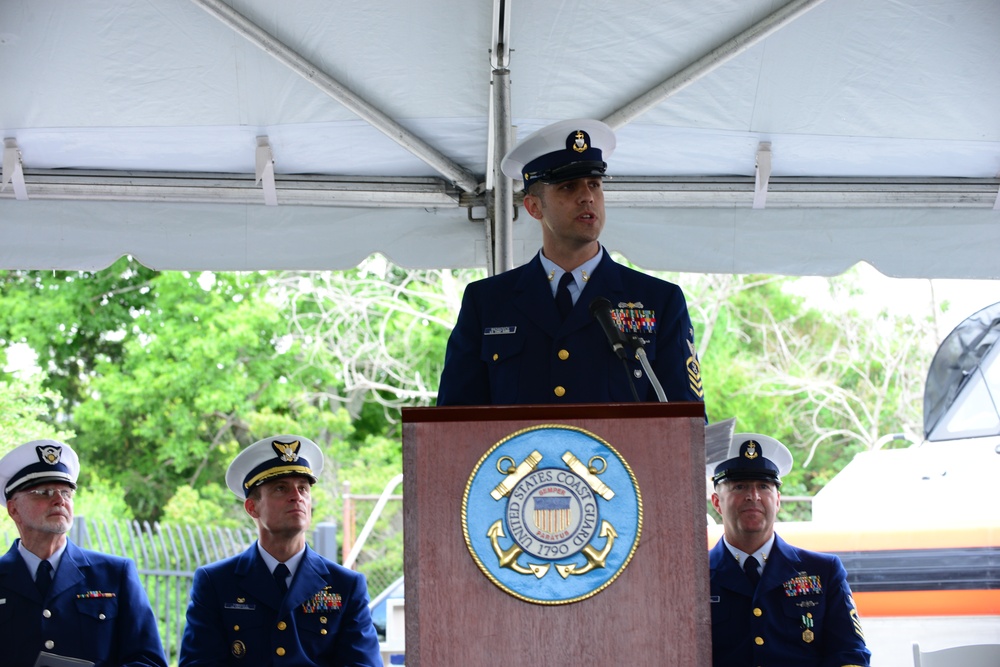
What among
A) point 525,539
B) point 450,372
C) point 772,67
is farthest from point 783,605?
point 525,539

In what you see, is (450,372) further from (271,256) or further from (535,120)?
(271,256)

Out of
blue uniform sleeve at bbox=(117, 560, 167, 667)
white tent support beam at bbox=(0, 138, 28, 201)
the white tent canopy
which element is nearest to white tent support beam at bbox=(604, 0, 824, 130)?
the white tent canopy

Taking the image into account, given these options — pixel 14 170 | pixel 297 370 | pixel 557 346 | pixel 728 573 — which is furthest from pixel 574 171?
pixel 297 370

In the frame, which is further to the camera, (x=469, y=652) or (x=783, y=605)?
(x=783, y=605)

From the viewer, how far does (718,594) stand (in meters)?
3.38

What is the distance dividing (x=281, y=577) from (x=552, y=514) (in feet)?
6.92

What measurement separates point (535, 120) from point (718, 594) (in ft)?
5.68

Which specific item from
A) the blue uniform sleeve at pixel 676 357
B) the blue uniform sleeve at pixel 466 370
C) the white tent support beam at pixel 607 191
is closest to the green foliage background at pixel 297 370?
the white tent support beam at pixel 607 191

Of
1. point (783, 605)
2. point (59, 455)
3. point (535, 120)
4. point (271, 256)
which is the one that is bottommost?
point (783, 605)

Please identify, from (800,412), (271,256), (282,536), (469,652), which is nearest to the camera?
(469,652)

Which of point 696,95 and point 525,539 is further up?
point 696,95

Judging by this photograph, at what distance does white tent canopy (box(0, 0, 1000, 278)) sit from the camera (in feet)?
11.7

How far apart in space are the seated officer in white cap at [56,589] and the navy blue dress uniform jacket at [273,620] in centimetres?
26

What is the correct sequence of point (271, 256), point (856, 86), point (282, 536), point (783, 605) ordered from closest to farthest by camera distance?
1. point (783, 605)
2. point (282, 536)
3. point (856, 86)
4. point (271, 256)
